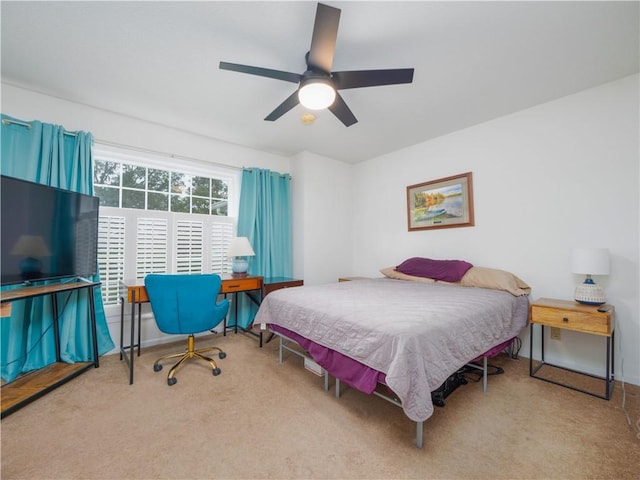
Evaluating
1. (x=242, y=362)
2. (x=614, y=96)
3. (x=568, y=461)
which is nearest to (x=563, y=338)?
(x=568, y=461)

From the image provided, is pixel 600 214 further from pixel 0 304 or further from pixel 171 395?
pixel 0 304

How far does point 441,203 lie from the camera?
3.44 metres

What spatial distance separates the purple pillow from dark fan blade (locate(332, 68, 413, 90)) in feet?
6.60

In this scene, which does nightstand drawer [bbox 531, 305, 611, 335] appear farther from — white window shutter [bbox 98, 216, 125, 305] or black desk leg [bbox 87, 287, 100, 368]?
white window shutter [bbox 98, 216, 125, 305]

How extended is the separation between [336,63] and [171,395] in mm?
2815

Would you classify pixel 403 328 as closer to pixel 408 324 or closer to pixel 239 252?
pixel 408 324

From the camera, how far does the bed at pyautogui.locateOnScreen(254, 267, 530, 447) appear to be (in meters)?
1.39

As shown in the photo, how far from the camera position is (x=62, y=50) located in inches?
79.2

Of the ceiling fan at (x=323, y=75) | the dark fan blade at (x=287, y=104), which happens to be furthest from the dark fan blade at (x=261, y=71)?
the dark fan blade at (x=287, y=104)

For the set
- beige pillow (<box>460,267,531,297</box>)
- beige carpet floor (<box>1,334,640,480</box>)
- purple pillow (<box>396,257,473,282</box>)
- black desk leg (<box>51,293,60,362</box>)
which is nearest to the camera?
beige carpet floor (<box>1,334,640,480</box>)

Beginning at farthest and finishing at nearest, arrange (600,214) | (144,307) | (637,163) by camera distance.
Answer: (144,307) → (600,214) → (637,163)

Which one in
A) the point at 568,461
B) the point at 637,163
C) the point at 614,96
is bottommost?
the point at 568,461

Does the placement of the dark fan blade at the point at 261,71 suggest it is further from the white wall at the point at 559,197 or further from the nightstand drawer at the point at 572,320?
the nightstand drawer at the point at 572,320

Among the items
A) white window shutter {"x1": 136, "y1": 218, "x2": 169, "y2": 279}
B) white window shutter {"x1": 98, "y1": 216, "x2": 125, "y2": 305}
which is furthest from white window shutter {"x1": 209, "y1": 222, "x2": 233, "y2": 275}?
white window shutter {"x1": 98, "y1": 216, "x2": 125, "y2": 305}
